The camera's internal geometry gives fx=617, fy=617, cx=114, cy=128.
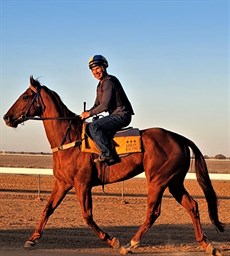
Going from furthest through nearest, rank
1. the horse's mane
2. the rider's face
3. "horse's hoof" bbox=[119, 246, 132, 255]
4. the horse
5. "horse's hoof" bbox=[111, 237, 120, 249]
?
the horse's mane
the rider's face
the horse
"horse's hoof" bbox=[111, 237, 120, 249]
"horse's hoof" bbox=[119, 246, 132, 255]

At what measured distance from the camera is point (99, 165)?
9867 mm

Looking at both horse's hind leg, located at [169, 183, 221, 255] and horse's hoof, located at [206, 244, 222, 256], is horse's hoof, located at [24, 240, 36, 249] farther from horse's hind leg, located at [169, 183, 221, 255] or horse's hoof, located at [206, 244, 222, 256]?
horse's hoof, located at [206, 244, 222, 256]

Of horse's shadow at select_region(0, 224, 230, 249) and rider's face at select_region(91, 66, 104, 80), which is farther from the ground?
rider's face at select_region(91, 66, 104, 80)

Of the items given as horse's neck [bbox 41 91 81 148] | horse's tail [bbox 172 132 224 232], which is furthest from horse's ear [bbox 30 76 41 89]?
horse's tail [bbox 172 132 224 232]

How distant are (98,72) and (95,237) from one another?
9.94ft

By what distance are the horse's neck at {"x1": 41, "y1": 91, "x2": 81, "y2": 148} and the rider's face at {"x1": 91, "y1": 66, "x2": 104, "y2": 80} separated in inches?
36.8

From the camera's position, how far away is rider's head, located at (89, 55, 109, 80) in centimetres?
992

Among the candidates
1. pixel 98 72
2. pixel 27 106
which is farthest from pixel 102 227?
pixel 98 72

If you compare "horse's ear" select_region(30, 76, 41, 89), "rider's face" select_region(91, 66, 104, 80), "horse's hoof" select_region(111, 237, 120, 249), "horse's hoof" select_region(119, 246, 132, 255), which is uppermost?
"rider's face" select_region(91, 66, 104, 80)

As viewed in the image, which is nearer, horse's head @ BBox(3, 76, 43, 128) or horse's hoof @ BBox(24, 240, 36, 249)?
horse's hoof @ BBox(24, 240, 36, 249)

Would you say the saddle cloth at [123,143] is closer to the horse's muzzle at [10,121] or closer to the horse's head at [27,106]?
the horse's head at [27,106]

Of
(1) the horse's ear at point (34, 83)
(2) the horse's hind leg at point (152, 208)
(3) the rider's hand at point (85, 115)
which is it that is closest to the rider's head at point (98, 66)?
(3) the rider's hand at point (85, 115)

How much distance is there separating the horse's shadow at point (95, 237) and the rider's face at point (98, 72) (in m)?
2.75

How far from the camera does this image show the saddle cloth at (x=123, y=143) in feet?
32.2
